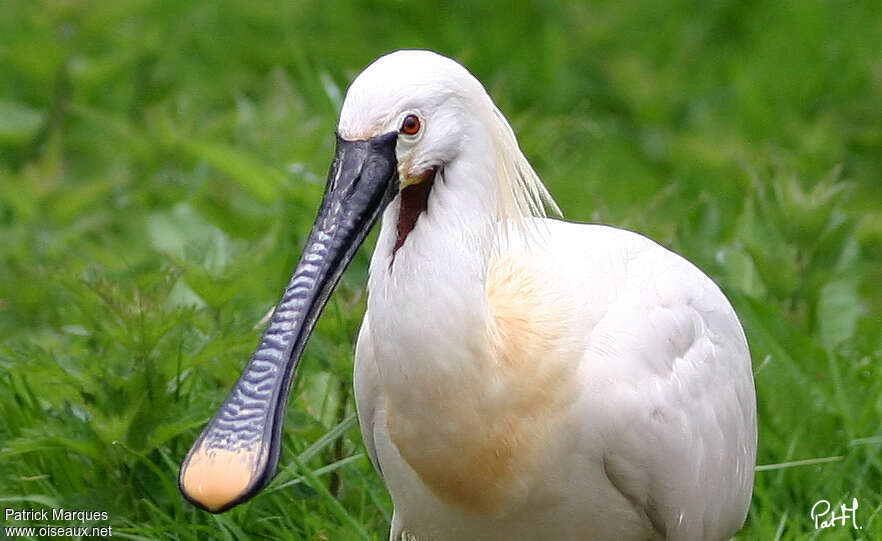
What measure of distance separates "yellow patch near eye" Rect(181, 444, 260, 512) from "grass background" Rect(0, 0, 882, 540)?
880 millimetres

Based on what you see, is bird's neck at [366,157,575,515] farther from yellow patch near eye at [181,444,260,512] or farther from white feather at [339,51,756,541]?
yellow patch near eye at [181,444,260,512]

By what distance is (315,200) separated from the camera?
17.9 feet

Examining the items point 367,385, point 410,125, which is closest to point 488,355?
point 367,385

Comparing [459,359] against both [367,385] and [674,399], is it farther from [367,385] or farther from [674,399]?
[674,399]

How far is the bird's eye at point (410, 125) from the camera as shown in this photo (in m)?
3.21

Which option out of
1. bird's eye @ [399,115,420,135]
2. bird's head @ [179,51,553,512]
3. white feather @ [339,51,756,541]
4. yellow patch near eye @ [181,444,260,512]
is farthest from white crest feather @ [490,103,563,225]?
yellow patch near eye @ [181,444,260,512]

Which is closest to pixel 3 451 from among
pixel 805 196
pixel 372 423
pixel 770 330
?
pixel 372 423

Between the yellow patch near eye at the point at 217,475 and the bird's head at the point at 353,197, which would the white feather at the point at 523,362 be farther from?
the yellow patch near eye at the point at 217,475

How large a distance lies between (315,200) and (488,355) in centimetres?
217

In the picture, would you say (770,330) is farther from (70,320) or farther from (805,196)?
(70,320)

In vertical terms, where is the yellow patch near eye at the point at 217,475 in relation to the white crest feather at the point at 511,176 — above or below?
below

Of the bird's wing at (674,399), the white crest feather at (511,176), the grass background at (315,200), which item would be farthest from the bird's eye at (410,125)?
the grass background at (315,200)

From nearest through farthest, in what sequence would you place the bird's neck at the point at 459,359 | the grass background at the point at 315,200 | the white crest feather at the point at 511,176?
the bird's neck at the point at 459,359 < the white crest feather at the point at 511,176 < the grass background at the point at 315,200

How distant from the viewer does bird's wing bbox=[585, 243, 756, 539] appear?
3553 mm
